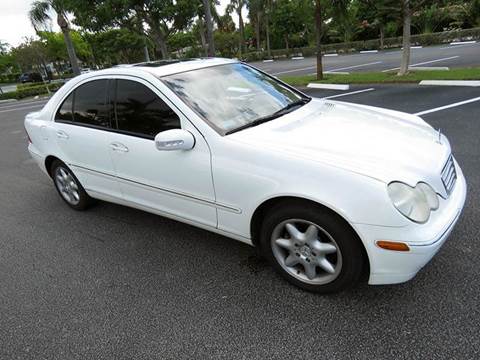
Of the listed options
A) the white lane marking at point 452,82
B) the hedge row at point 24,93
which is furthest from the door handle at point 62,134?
the hedge row at point 24,93

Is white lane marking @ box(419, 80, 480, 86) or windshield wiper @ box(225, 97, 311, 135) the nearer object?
windshield wiper @ box(225, 97, 311, 135)

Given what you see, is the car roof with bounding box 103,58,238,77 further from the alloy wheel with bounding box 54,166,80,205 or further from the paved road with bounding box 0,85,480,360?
the paved road with bounding box 0,85,480,360

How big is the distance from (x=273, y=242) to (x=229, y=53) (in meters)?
41.6

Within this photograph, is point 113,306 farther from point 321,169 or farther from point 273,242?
point 321,169

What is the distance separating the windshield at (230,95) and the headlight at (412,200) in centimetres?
117

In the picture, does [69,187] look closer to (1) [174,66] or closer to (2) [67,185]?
(2) [67,185]

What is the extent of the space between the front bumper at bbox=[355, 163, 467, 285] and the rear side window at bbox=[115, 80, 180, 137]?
1.59 meters

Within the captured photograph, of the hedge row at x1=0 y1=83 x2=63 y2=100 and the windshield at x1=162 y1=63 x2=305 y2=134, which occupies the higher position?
the windshield at x1=162 y1=63 x2=305 y2=134

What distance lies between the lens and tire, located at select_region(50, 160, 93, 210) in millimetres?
3967

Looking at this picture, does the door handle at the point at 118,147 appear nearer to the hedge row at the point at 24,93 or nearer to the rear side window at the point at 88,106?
the rear side window at the point at 88,106

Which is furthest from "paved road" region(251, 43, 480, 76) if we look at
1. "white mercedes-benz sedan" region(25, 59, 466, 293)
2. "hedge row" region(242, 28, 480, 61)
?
"white mercedes-benz sedan" region(25, 59, 466, 293)

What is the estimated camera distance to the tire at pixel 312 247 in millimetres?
2203

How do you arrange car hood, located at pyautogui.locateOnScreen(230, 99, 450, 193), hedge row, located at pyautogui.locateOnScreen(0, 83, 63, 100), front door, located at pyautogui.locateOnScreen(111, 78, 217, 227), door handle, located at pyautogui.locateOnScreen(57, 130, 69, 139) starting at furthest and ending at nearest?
hedge row, located at pyautogui.locateOnScreen(0, 83, 63, 100)
door handle, located at pyautogui.locateOnScreen(57, 130, 69, 139)
front door, located at pyautogui.locateOnScreen(111, 78, 217, 227)
car hood, located at pyautogui.locateOnScreen(230, 99, 450, 193)

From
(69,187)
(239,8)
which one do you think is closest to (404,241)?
(69,187)
